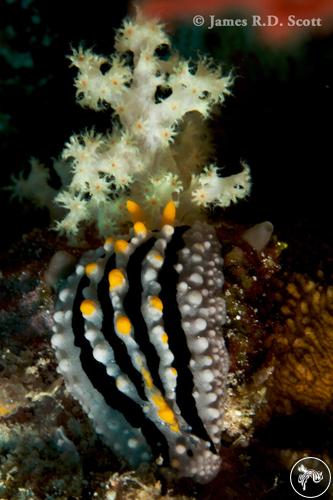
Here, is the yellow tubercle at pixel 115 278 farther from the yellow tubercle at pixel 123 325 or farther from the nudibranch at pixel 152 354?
the yellow tubercle at pixel 123 325

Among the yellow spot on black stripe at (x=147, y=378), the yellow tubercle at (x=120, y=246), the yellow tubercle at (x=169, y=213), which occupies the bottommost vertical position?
the yellow spot on black stripe at (x=147, y=378)

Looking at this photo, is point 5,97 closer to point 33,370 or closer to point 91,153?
point 91,153

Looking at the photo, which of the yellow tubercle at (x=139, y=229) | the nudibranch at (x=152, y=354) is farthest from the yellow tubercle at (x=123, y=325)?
the yellow tubercle at (x=139, y=229)

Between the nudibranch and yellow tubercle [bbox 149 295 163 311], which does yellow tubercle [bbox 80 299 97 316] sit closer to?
the nudibranch

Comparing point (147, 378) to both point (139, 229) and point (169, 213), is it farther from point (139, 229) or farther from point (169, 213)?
point (169, 213)

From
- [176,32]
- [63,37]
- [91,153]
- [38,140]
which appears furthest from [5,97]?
[91,153]

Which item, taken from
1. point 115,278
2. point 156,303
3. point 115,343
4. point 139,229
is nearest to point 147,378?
point 115,343
